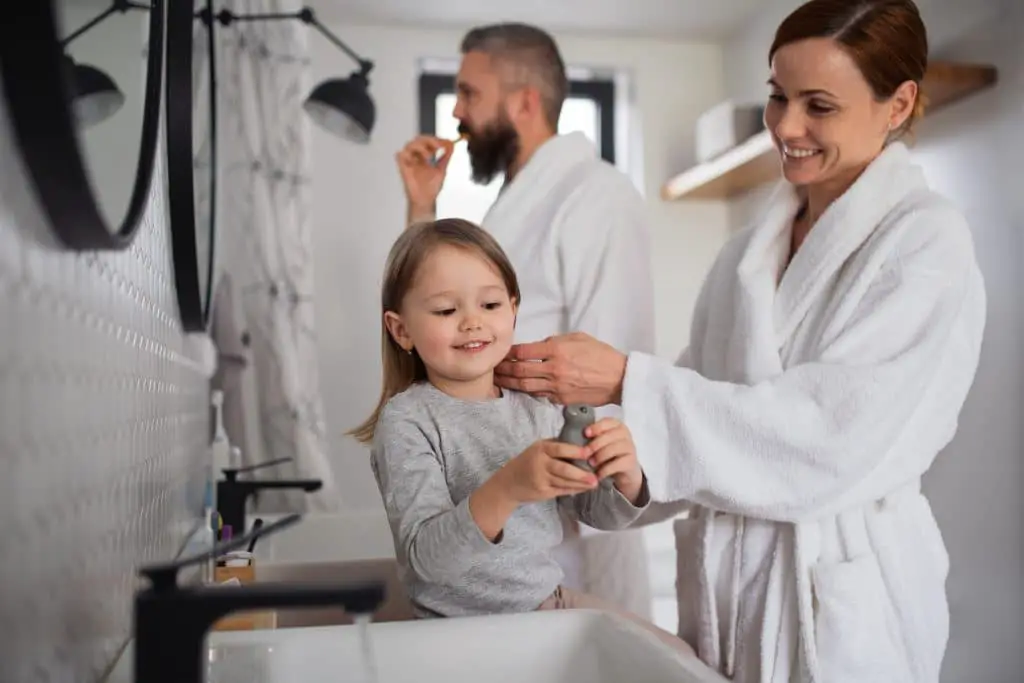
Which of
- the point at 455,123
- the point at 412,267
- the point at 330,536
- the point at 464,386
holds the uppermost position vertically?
the point at 455,123

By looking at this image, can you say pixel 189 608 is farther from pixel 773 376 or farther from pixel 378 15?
pixel 378 15

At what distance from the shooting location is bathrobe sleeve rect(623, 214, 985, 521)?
105 centimetres

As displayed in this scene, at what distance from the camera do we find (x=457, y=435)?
36.3 inches

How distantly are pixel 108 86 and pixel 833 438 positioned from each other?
801 mm

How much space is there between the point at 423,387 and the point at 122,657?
387mm

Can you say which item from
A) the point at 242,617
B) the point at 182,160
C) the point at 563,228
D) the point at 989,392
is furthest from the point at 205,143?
the point at 989,392

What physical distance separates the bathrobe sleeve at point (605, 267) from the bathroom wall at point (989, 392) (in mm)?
1039

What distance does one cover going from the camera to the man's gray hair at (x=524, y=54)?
171 cm

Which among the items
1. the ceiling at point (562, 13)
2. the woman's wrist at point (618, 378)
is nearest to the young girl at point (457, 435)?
the woman's wrist at point (618, 378)

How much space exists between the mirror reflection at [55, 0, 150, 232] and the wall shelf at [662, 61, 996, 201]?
1.79m

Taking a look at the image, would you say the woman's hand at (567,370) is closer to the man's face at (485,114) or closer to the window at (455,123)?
the man's face at (485,114)

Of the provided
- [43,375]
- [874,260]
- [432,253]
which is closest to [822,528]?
[874,260]

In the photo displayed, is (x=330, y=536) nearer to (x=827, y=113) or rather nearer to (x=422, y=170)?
(x=422, y=170)

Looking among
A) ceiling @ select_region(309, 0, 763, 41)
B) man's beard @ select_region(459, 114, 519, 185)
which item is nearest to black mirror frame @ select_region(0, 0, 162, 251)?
man's beard @ select_region(459, 114, 519, 185)
